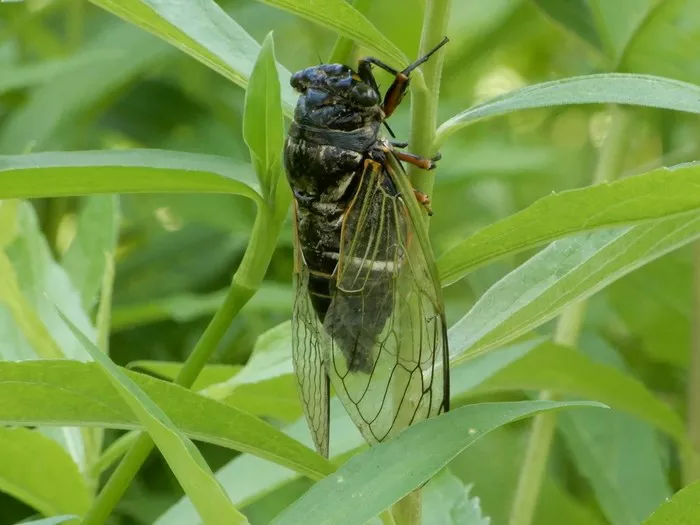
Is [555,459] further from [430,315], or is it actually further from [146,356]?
[430,315]

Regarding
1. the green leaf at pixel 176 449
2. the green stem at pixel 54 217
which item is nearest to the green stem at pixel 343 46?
the green leaf at pixel 176 449

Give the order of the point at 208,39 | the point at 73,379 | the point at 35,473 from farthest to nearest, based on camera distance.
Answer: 1. the point at 35,473
2. the point at 208,39
3. the point at 73,379

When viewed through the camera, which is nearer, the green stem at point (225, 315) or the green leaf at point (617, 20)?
the green stem at point (225, 315)

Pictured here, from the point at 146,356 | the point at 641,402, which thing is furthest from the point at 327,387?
the point at 146,356

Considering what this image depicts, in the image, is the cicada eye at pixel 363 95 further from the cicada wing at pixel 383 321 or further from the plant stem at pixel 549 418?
the plant stem at pixel 549 418

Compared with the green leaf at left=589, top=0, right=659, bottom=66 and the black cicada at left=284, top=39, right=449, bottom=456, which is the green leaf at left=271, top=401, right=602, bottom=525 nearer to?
the black cicada at left=284, top=39, right=449, bottom=456
